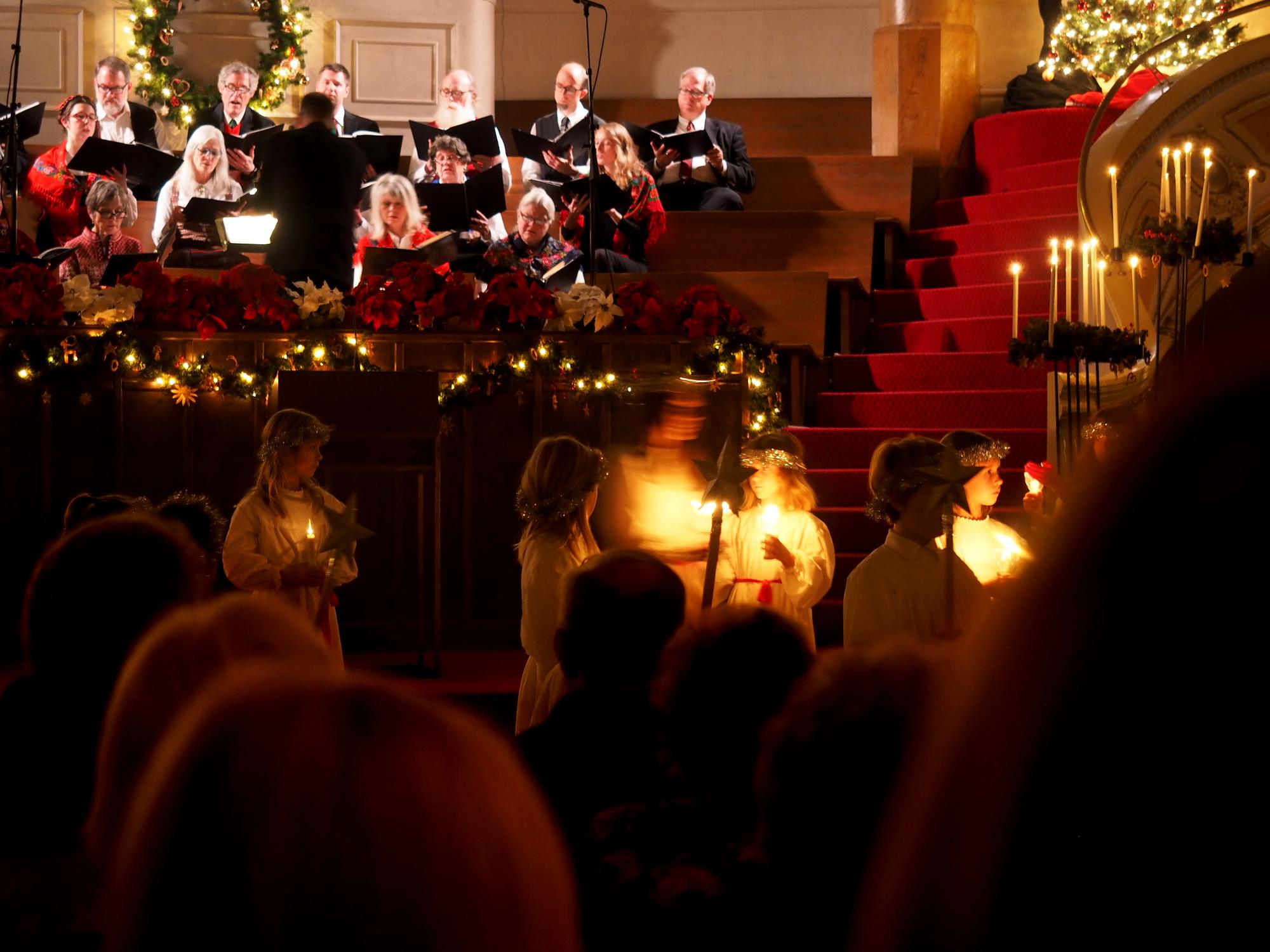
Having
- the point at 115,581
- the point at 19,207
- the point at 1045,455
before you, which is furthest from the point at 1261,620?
the point at 19,207

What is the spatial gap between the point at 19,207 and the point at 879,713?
1057cm

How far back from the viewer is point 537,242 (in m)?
8.81

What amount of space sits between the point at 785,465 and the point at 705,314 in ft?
5.63

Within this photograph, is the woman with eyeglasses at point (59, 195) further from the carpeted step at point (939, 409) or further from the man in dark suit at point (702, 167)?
the carpeted step at point (939, 409)

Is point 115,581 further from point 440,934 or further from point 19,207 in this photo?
point 19,207

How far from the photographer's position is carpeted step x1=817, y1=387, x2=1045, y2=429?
8.07 m

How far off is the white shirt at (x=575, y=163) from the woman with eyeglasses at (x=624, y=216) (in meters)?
0.78

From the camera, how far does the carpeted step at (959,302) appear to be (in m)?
9.06

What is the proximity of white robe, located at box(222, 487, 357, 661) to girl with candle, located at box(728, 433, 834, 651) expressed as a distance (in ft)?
4.77

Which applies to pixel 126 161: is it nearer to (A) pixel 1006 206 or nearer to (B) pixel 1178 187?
(A) pixel 1006 206

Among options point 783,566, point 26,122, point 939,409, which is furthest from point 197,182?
point 783,566

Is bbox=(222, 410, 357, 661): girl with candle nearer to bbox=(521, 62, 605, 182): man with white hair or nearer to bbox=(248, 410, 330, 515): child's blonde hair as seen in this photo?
bbox=(248, 410, 330, 515): child's blonde hair

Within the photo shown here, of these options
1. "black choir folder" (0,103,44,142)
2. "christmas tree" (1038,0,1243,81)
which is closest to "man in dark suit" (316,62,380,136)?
"black choir folder" (0,103,44,142)

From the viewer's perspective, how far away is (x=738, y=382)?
6.86 m
